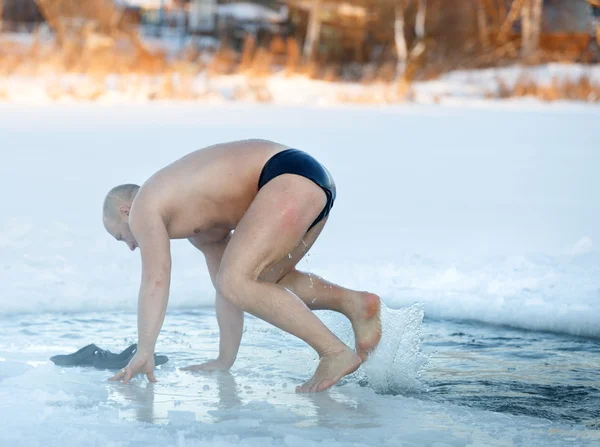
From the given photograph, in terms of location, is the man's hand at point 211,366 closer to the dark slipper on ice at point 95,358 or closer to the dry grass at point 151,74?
the dark slipper on ice at point 95,358

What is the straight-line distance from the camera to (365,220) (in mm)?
7766

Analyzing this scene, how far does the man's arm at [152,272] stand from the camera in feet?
11.2

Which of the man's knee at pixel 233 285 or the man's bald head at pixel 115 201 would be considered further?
the man's bald head at pixel 115 201

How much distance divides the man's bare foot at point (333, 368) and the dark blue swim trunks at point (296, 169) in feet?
1.71

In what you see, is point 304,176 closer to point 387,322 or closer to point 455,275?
point 387,322

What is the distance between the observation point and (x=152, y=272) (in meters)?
3.45

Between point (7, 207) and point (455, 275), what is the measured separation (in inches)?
149

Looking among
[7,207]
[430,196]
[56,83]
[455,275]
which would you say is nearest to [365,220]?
[430,196]

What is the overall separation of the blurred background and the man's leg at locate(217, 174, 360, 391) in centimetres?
1052

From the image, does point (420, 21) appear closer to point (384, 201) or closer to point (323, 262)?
point (384, 201)

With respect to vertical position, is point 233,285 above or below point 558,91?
below

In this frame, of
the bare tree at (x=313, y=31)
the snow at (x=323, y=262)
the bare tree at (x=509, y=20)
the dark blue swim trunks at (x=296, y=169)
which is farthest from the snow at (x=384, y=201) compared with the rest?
the bare tree at (x=509, y=20)

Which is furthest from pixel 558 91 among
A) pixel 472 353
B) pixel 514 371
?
pixel 514 371

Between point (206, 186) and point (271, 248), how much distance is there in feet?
1.10
